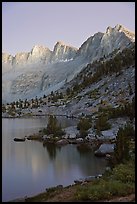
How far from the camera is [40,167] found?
31453mm

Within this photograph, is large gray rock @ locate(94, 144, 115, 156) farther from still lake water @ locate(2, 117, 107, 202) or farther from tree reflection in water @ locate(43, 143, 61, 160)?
tree reflection in water @ locate(43, 143, 61, 160)

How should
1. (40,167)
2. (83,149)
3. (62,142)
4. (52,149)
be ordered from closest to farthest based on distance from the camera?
(40,167)
(83,149)
(52,149)
(62,142)

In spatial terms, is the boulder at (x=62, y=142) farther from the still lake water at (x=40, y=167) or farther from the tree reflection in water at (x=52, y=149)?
the still lake water at (x=40, y=167)

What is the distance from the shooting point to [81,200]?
15.7 metres

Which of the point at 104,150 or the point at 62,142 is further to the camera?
the point at 62,142

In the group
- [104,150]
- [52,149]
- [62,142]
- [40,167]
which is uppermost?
[62,142]

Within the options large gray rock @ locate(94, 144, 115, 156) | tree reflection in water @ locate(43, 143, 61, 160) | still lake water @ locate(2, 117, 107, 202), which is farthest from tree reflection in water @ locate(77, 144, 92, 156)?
tree reflection in water @ locate(43, 143, 61, 160)

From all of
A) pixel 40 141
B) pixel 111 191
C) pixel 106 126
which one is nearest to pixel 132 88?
pixel 106 126

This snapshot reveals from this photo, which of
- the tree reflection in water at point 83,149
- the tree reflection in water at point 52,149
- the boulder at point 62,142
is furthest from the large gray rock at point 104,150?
the boulder at point 62,142

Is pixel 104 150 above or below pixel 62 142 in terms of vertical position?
below

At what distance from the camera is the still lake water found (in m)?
24.6

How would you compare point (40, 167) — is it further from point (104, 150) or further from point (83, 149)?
point (83, 149)

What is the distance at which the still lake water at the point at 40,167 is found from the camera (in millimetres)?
24578

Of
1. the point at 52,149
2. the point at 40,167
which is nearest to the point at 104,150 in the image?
the point at 52,149
